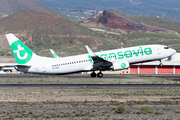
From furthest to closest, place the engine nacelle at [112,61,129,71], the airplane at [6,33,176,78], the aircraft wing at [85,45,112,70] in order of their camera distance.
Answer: the engine nacelle at [112,61,129,71], the aircraft wing at [85,45,112,70], the airplane at [6,33,176,78]

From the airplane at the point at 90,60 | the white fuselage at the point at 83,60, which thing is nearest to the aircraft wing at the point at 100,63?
the airplane at the point at 90,60

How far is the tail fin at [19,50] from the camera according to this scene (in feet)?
167

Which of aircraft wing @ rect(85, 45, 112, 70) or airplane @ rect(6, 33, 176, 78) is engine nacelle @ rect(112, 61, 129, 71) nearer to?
airplane @ rect(6, 33, 176, 78)

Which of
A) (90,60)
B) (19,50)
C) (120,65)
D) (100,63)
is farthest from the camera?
(90,60)

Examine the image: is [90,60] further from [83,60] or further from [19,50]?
[19,50]

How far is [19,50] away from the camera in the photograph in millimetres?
51688

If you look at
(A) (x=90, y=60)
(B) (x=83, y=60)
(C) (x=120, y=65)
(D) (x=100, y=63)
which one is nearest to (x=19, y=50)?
(B) (x=83, y=60)

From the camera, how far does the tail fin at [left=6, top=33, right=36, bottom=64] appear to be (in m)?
50.8

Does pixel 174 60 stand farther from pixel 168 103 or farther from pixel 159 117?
pixel 159 117

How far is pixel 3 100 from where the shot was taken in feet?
121

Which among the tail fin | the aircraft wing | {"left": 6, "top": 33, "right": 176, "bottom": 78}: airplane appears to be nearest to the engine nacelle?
{"left": 6, "top": 33, "right": 176, "bottom": 78}: airplane

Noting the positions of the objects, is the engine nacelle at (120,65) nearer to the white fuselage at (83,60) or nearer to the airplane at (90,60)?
the airplane at (90,60)

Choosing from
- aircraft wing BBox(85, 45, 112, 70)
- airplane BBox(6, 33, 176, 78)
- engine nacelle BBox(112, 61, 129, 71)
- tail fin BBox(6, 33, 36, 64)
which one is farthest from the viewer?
engine nacelle BBox(112, 61, 129, 71)

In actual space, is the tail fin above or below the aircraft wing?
above
